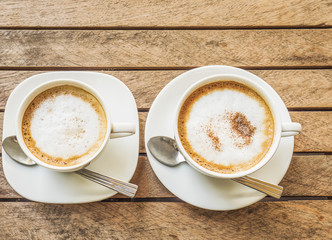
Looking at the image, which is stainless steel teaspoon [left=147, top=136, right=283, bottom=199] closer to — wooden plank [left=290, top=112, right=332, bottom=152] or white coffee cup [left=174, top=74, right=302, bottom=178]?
white coffee cup [left=174, top=74, right=302, bottom=178]

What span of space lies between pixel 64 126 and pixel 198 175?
1.29 ft

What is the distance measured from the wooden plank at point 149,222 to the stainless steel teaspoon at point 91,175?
12 centimetres

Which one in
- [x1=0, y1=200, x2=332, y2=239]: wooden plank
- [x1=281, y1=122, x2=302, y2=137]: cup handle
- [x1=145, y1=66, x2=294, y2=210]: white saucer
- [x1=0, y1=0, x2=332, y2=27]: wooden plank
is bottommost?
[x1=0, y1=200, x2=332, y2=239]: wooden plank

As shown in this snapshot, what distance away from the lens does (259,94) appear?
0.96 m

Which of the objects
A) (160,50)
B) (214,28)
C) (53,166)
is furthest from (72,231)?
(214,28)

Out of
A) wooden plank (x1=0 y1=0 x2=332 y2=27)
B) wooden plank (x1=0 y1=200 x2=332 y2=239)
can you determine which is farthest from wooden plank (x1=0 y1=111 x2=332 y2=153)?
wooden plank (x1=0 y1=0 x2=332 y2=27)

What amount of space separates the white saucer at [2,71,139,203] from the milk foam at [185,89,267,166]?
182 millimetres

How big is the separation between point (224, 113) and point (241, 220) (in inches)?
13.9

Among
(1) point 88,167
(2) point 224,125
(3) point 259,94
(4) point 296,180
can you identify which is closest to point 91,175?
(1) point 88,167

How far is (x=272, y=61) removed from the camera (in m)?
1.13

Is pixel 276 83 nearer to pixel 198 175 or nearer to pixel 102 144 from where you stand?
pixel 198 175

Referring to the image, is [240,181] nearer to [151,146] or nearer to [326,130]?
[151,146]

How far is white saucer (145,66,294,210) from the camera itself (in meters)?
0.96

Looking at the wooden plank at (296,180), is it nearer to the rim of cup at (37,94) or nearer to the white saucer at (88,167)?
the white saucer at (88,167)
